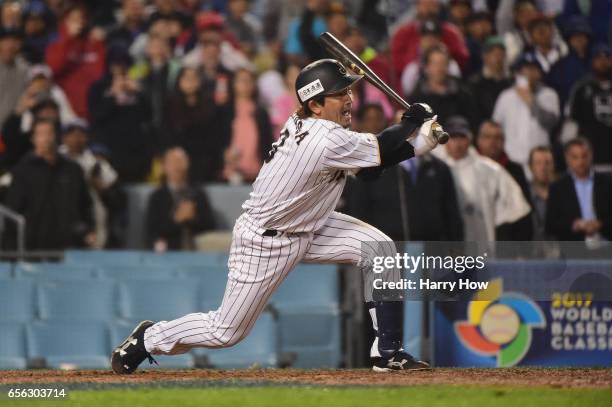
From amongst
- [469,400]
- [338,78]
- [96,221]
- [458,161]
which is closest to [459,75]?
[458,161]

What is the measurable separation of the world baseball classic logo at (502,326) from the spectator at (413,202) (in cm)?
106

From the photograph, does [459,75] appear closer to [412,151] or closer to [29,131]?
[29,131]

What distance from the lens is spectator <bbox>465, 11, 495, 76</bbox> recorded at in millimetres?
11539

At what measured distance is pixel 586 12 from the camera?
11.6 m

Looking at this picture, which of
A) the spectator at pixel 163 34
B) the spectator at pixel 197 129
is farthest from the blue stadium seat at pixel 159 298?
the spectator at pixel 163 34

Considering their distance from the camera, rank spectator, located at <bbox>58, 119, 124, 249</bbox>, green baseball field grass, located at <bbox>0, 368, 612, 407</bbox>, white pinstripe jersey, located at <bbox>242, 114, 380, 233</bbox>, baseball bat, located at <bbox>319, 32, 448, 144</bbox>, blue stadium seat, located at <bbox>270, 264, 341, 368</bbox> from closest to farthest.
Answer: green baseball field grass, located at <bbox>0, 368, 612, 407</bbox> < white pinstripe jersey, located at <bbox>242, 114, 380, 233</bbox> < baseball bat, located at <bbox>319, 32, 448, 144</bbox> < blue stadium seat, located at <bbox>270, 264, 341, 368</bbox> < spectator, located at <bbox>58, 119, 124, 249</bbox>

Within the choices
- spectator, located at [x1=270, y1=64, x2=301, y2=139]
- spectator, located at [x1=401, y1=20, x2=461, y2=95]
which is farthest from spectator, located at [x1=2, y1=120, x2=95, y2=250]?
spectator, located at [x1=401, y1=20, x2=461, y2=95]

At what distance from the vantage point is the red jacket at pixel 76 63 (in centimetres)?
1237

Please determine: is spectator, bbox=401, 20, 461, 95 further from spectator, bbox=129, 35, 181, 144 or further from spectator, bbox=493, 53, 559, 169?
spectator, bbox=129, 35, 181, 144

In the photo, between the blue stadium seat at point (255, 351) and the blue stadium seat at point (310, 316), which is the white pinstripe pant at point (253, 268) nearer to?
the blue stadium seat at point (255, 351)

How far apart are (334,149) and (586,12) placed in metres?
5.81

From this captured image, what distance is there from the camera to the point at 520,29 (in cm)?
1173

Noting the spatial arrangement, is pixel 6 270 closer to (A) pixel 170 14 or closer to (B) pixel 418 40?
(A) pixel 170 14

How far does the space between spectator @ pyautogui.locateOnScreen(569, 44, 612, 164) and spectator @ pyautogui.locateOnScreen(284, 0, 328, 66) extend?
96.3 inches
